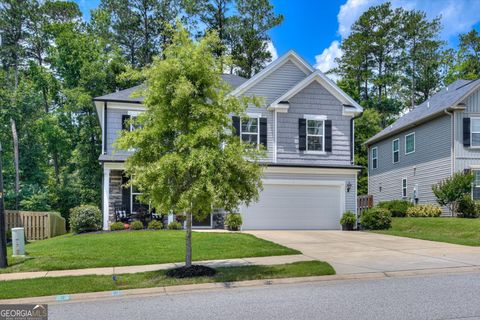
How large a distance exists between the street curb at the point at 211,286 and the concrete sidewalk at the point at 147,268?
1618 millimetres

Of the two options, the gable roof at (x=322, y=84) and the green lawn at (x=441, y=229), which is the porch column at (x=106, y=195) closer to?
the gable roof at (x=322, y=84)

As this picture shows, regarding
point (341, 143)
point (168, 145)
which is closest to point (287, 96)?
point (341, 143)

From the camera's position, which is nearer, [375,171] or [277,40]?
[375,171]

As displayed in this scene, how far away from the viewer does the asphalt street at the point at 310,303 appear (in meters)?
6.51

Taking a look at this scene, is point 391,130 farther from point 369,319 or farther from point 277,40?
point 369,319

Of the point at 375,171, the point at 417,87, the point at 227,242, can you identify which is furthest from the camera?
the point at 417,87

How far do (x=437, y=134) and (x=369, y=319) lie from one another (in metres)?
19.9

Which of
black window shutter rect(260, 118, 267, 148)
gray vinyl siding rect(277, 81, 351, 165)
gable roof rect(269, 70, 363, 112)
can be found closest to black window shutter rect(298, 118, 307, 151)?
gray vinyl siding rect(277, 81, 351, 165)

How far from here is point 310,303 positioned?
7.20 meters

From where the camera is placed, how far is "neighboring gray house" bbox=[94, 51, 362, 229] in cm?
2061

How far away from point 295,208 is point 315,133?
3.90 metres

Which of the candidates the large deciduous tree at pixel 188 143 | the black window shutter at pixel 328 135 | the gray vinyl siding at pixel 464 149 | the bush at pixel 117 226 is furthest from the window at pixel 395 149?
the large deciduous tree at pixel 188 143

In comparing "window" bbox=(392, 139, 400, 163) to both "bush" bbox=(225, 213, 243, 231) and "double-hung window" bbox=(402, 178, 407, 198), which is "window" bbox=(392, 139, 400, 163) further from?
"bush" bbox=(225, 213, 243, 231)

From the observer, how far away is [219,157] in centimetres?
904
